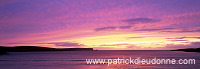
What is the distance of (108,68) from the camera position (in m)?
42.6

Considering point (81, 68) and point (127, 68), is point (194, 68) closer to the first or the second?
point (127, 68)

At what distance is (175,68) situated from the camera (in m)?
42.4

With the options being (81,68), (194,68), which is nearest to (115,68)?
(81,68)

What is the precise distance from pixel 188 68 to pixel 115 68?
13.8m

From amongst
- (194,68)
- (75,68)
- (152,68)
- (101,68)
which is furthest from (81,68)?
(194,68)

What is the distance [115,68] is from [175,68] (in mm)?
11649

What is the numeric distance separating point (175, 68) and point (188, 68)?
2.35 metres

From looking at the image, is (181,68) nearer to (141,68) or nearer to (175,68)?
(175,68)

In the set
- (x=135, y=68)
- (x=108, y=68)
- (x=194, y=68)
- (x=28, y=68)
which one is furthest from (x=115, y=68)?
(x=28, y=68)

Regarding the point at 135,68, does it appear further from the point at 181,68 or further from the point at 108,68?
the point at 181,68

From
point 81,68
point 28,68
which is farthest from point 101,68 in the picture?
point 28,68

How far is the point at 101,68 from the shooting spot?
4250 centimetres

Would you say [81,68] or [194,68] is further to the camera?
[81,68]

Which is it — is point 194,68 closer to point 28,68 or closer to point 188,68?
point 188,68
